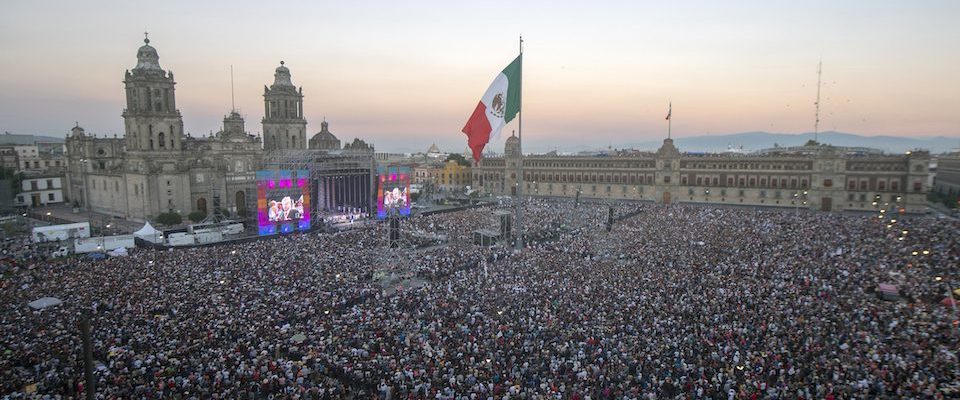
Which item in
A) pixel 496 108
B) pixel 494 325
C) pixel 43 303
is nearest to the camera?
pixel 494 325

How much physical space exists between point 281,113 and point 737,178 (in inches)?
1989

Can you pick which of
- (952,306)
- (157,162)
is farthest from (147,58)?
(952,306)

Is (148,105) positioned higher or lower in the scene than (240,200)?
higher

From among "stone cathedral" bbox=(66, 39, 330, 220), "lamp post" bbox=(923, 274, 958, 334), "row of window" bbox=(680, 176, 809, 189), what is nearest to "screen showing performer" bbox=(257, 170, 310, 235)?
"stone cathedral" bbox=(66, 39, 330, 220)

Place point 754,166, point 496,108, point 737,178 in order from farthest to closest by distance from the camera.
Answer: point 737,178 < point 754,166 < point 496,108

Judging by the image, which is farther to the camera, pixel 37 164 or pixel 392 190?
pixel 37 164

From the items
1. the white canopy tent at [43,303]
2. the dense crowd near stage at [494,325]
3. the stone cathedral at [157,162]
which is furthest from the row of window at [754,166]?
the white canopy tent at [43,303]

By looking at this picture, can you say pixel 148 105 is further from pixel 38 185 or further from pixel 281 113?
pixel 38 185

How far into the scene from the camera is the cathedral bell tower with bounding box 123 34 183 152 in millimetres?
43094

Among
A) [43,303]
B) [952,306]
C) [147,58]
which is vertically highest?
[147,58]

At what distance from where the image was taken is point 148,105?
43719 mm

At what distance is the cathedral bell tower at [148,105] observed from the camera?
4309cm

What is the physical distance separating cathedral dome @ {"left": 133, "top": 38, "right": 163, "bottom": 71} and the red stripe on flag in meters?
37.1

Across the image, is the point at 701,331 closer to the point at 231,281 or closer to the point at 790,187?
the point at 231,281
